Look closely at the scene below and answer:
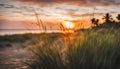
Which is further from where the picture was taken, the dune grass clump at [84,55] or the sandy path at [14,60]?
the sandy path at [14,60]

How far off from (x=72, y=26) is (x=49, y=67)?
1.06m

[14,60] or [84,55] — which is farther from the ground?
[84,55]

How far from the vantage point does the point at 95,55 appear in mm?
6805

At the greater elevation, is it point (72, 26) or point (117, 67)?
point (72, 26)

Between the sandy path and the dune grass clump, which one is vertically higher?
the dune grass clump

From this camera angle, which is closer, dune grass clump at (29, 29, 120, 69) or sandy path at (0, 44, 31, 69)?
dune grass clump at (29, 29, 120, 69)

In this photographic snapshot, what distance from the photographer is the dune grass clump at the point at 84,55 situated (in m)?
6.77

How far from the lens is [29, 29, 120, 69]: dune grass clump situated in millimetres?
6770

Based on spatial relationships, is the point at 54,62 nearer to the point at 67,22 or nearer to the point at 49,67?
the point at 49,67

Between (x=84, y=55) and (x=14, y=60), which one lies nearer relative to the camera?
(x=84, y=55)

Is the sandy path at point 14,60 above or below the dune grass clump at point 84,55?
below

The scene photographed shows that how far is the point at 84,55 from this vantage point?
22.1ft

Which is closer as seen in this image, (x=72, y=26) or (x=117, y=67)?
(x=117, y=67)

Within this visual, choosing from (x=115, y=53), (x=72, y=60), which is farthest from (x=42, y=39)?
(x=115, y=53)
